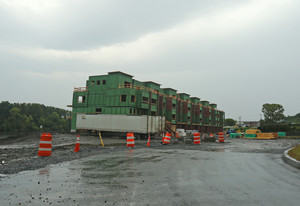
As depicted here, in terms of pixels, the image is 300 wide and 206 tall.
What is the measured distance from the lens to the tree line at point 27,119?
3674 inches

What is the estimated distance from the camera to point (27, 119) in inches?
3984

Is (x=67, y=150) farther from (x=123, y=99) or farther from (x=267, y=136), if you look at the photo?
(x=267, y=136)

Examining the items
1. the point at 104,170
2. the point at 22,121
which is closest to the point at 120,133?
the point at 104,170

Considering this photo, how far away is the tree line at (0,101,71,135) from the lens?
9331cm

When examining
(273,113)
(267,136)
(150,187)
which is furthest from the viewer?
(273,113)

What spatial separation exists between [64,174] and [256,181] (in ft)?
19.3

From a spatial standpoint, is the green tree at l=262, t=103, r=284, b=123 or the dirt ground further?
the green tree at l=262, t=103, r=284, b=123

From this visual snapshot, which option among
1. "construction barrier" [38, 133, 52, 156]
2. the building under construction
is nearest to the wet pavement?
"construction barrier" [38, 133, 52, 156]

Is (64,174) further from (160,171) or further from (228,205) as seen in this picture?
(228,205)

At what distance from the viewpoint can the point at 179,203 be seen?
4.26 meters

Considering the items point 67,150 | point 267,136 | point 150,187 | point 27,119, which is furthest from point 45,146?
point 27,119

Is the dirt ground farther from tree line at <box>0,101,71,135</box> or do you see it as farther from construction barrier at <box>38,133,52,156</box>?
tree line at <box>0,101,71,135</box>

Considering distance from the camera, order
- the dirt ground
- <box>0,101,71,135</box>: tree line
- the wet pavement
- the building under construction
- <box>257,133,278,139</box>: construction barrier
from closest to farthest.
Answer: the wet pavement < the dirt ground < <box>257,133,278,139</box>: construction barrier < the building under construction < <box>0,101,71,135</box>: tree line

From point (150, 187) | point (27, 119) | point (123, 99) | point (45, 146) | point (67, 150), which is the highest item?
point (123, 99)
